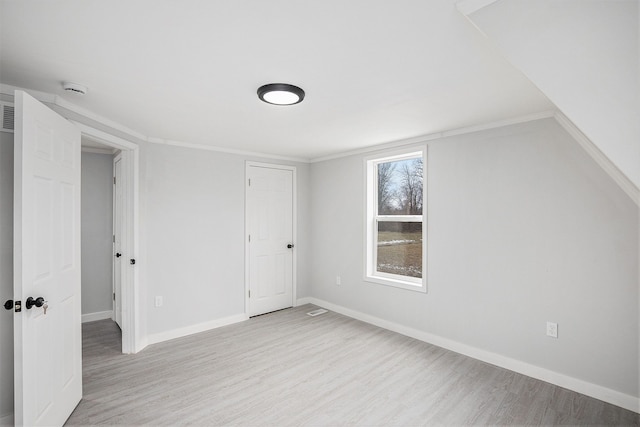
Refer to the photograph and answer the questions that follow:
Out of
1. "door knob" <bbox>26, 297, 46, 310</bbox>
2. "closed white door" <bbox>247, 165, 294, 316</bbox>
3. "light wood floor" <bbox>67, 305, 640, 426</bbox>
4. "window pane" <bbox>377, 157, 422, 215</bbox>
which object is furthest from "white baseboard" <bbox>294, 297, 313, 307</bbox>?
"door knob" <bbox>26, 297, 46, 310</bbox>

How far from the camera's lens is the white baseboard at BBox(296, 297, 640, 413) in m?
2.29

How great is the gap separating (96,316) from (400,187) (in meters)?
4.45

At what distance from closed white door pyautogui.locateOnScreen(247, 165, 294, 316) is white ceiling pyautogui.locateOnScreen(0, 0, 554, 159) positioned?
5.22ft

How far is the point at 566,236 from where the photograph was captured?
253 cm

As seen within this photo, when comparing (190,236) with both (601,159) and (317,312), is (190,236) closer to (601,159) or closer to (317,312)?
(317,312)

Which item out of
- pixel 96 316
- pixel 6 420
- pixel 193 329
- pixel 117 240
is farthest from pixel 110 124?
pixel 96 316

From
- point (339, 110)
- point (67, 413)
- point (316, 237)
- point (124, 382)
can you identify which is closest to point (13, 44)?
point (339, 110)

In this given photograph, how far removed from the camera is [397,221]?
3.94 metres

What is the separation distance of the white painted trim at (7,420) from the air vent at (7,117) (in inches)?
71.8

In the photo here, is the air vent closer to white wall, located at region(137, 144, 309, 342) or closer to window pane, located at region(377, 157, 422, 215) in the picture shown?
white wall, located at region(137, 144, 309, 342)

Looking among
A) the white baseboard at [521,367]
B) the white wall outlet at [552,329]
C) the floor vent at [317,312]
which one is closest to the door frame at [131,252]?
the floor vent at [317,312]

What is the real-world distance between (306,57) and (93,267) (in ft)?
13.9

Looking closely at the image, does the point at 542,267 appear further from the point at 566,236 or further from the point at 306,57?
the point at 306,57

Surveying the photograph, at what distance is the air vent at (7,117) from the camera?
197 centimetres
